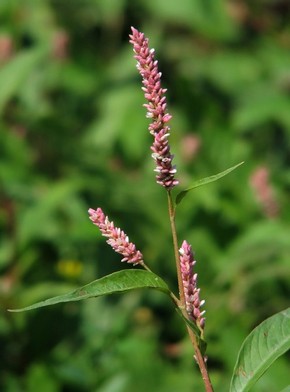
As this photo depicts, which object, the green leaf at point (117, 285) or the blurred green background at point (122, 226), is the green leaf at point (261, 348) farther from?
the blurred green background at point (122, 226)

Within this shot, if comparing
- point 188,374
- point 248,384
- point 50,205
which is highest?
point 248,384

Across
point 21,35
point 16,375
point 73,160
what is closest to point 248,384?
point 16,375

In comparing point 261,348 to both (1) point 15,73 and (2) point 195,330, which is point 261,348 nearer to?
(2) point 195,330

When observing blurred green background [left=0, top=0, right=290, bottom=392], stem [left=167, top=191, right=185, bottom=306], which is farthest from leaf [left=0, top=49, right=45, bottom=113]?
stem [left=167, top=191, right=185, bottom=306]

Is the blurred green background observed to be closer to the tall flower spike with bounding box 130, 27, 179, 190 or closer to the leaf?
the leaf

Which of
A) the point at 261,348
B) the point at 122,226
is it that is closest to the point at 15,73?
the point at 122,226

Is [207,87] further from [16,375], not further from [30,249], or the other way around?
[16,375]
